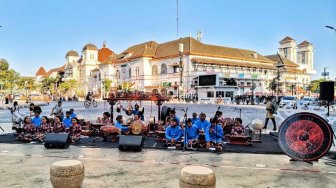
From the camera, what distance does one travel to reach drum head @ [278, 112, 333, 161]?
9289 millimetres

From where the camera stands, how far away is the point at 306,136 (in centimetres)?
948

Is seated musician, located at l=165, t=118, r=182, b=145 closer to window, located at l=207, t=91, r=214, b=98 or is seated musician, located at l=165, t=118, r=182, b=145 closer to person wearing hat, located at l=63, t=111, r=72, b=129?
person wearing hat, located at l=63, t=111, r=72, b=129

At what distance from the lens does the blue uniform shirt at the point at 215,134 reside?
1161 centimetres

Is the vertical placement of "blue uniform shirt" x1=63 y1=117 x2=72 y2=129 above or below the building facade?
below

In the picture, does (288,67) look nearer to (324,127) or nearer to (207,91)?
(207,91)

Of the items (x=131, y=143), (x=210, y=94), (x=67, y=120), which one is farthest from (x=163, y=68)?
(x=131, y=143)

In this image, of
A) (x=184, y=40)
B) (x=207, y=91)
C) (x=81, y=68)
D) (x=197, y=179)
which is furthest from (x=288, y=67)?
(x=197, y=179)

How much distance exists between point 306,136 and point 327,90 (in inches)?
112

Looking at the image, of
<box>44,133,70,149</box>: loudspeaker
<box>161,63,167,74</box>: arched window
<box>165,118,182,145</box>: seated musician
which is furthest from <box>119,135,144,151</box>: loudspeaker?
<box>161,63,167,74</box>: arched window

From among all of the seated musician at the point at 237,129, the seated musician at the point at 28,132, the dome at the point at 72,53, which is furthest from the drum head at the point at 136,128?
the dome at the point at 72,53

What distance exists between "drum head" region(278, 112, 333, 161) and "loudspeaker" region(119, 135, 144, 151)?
5.00m

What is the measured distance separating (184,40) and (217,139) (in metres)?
58.4

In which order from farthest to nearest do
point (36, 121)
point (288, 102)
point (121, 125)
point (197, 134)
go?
point (288, 102)
point (36, 121)
point (121, 125)
point (197, 134)

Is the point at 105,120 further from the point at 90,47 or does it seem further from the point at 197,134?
the point at 90,47
